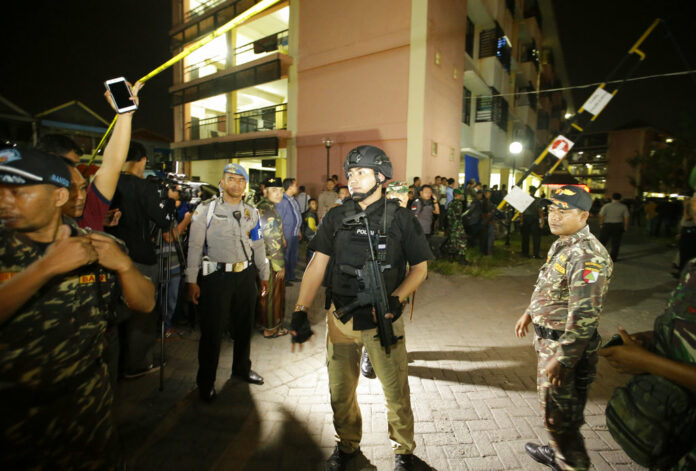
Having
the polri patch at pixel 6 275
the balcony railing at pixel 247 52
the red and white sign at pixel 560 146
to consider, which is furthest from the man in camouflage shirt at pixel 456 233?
the balcony railing at pixel 247 52

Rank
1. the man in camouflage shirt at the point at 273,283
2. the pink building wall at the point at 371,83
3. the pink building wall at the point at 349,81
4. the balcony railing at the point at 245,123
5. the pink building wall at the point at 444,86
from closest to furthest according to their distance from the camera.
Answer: the man in camouflage shirt at the point at 273,283 < the pink building wall at the point at 444,86 < the pink building wall at the point at 371,83 < the pink building wall at the point at 349,81 < the balcony railing at the point at 245,123

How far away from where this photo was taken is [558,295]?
243 cm

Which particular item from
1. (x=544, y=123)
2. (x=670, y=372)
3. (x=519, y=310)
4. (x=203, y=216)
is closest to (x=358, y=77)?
(x=519, y=310)

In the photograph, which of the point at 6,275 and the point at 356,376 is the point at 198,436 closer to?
the point at 356,376

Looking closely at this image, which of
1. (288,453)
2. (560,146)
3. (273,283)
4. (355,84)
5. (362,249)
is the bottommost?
(288,453)

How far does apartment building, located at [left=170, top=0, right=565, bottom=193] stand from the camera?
14.1 m

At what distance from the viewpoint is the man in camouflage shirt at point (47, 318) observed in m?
1.30

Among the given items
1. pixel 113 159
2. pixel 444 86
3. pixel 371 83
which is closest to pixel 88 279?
pixel 113 159

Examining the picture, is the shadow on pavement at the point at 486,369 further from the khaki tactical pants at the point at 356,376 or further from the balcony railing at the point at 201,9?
the balcony railing at the point at 201,9

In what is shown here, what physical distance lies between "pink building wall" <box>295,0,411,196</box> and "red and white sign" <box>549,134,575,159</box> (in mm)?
5624

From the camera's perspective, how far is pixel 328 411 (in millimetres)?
3199

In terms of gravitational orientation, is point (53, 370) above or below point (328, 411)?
above

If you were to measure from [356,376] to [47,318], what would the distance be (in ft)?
6.06

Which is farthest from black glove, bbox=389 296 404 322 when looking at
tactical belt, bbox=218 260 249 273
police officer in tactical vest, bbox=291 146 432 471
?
tactical belt, bbox=218 260 249 273
